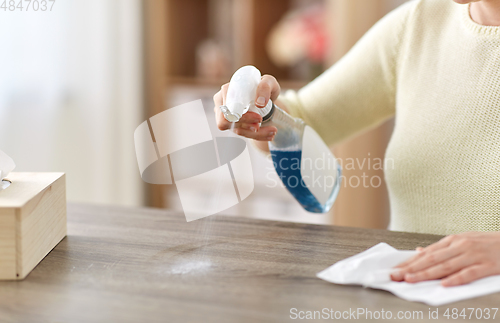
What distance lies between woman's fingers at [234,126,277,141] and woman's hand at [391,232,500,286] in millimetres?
284

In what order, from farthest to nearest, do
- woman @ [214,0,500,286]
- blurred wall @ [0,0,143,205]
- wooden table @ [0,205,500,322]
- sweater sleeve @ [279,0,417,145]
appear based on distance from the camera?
1. blurred wall @ [0,0,143,205]
2. sweater sleeve @ [279,0,417,145]
3. woman @ [214,0,500,286]
4. wooden table @ [0,205,500,322]

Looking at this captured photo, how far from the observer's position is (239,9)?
88.2 inches

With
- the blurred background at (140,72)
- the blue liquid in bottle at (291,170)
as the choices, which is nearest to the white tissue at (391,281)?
the blue liquid in bottle at (291,170)

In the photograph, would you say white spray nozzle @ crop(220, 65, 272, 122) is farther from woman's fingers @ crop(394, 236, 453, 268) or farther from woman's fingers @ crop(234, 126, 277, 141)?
woman's fingers @ crop(394, 236, 453, 268)

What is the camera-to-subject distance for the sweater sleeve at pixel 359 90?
43.7 inches

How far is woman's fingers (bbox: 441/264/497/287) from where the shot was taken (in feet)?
1.85

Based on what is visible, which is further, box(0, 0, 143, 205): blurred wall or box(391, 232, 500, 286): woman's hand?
box(0, 0, 143, 205): blurred wall

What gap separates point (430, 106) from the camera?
1.01 meters

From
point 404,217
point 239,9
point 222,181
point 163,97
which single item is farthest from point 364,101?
point 163,97

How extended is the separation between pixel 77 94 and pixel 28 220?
1.55 metres

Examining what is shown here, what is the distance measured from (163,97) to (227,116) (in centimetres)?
179

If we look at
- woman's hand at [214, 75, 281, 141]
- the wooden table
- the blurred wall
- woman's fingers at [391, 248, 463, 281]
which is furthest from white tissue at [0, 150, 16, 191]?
the blurred wall

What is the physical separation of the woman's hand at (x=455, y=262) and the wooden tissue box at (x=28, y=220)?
46cm

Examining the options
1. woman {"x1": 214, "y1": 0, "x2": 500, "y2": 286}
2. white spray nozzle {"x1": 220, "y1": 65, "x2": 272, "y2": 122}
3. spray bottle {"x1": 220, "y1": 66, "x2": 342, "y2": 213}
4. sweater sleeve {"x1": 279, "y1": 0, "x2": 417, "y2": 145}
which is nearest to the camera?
white spray nozzle {"x1": 220, "y1": 65, "x2": 272, "y2": 122}
